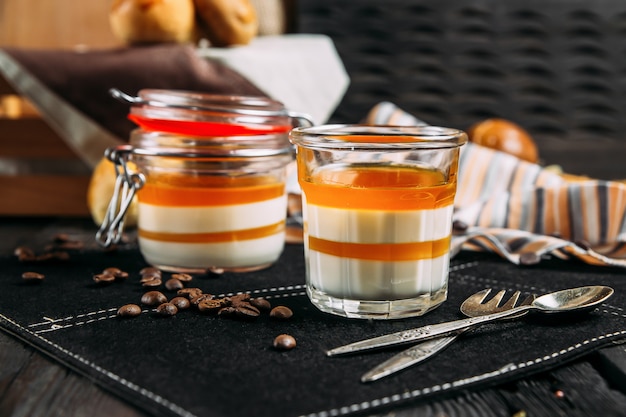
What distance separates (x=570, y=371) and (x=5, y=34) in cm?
220

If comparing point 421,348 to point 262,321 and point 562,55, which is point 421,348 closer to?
A: point 262,321

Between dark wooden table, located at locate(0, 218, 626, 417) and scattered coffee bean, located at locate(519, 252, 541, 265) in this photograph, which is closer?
dark wooden table, located at locate(0, 218, 626, 417)

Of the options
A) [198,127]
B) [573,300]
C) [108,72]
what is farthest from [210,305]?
[108,72]

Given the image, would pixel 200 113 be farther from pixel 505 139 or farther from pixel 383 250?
pixel 505 139

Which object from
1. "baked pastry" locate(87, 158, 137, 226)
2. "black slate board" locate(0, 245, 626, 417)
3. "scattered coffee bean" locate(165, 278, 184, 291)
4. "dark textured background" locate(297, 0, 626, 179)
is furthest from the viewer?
"dark textured background" locate(297, 0, 626, 179)

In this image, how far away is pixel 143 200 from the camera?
119cm

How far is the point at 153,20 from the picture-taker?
163 centimetres

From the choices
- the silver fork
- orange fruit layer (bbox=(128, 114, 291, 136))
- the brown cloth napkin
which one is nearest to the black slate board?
the silver fork

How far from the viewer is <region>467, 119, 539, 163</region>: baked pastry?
1.86 metres

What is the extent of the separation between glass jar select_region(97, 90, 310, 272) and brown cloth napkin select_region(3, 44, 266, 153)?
50cm

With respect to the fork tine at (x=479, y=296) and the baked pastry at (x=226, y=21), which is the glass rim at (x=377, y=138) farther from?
the baked pastry at (x=226, y=21)

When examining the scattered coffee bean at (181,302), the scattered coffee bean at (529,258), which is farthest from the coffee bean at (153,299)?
the scattered coffee bean at (529,258)

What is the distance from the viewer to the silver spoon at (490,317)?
770 mm

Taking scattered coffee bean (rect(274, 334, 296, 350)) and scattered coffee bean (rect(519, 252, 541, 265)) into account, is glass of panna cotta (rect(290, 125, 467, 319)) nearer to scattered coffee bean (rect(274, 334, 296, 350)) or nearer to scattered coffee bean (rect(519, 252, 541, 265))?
scattered coffee bean (rect(274, 334, 296, 350))
